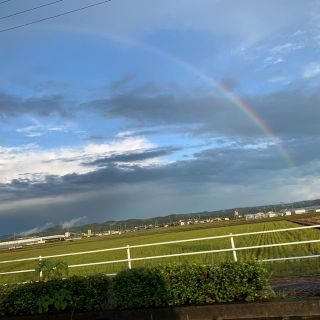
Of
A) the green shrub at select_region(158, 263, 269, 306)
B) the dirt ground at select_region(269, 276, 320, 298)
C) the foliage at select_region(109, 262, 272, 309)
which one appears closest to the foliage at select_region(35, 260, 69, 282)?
the foliage at select_region(109, 262, 272, 309)

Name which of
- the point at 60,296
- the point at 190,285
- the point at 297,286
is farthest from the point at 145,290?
the point at 297,286

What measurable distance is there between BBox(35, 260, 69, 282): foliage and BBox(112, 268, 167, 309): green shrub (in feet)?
5.68

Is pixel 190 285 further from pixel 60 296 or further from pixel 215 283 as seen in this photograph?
pixel 60 296

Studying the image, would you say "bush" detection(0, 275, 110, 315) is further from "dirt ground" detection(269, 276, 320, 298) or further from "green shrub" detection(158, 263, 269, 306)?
"dirt ground" detection(269, 276, 320, 298)

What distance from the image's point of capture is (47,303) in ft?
32.5

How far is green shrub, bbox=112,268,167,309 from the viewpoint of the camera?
364 inches

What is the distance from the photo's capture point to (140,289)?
939 cm

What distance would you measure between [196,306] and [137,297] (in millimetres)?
1242

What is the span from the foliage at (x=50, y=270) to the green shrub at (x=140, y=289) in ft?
5.68

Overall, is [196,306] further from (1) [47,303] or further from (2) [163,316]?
(1) [47,303]

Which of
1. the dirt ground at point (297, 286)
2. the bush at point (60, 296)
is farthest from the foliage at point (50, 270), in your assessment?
the dirt ground at point (297, 286)

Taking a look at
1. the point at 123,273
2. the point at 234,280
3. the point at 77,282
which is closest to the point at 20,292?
the point at 77,282

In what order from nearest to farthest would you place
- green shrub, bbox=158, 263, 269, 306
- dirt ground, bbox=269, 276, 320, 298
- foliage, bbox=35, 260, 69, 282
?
green shrub, bbox=158, 263, 269, 306 < dirt ground, bbox=269, 276, 320, 298 < foliage, bbox=35, 260, 69, 282

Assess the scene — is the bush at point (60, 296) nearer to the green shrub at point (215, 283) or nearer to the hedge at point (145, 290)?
the hedge at point (145, 290)
